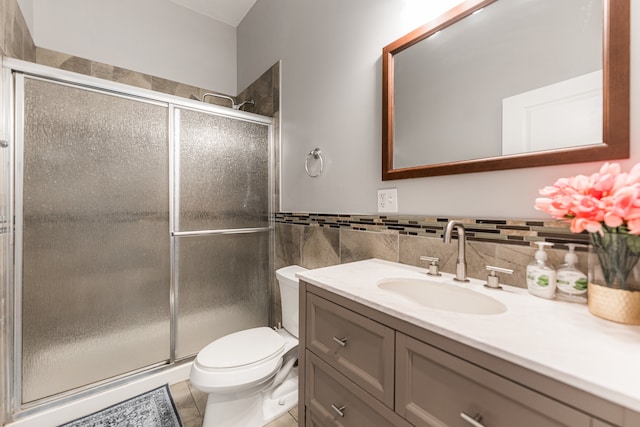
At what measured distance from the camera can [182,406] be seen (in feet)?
4.92

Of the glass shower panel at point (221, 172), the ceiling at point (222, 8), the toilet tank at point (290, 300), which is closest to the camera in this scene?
the toilet tank at point (290, 300)

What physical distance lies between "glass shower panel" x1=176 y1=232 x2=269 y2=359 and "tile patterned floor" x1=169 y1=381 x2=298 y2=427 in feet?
0.66

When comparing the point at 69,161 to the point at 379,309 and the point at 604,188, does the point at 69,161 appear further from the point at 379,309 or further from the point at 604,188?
the point at 604,188

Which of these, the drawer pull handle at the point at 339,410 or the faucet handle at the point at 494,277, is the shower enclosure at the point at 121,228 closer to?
the drawer pull handle at the point at 339,410

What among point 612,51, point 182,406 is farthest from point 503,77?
point 182,406

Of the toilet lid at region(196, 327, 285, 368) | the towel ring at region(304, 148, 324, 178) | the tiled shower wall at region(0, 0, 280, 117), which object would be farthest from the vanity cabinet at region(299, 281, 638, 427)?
the tiled shower wall at region(0, 0, 280, 117)

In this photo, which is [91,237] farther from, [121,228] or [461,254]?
[461,254]

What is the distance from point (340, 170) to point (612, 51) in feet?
3.42

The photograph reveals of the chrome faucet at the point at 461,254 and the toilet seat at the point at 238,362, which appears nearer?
the chrome faucet at the point at 461,254

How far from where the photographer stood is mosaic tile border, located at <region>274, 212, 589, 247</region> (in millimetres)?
764

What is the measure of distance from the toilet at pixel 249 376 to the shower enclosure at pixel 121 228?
1.97ft

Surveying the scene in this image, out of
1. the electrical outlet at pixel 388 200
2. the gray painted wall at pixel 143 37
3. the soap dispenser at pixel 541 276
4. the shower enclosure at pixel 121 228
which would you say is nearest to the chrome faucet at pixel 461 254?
the soap dispenser at pixel 541 276

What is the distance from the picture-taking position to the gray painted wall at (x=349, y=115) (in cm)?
87

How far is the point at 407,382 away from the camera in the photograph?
652 mm
